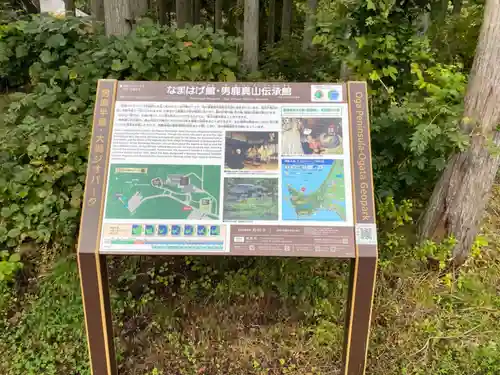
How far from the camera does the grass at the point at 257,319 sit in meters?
2.96

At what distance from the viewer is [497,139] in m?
3.14

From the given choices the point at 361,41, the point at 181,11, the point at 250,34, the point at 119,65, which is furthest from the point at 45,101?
the point at 181,11

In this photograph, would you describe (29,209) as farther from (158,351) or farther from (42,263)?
(158,351)

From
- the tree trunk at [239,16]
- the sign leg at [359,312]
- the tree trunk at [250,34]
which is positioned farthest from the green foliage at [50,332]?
the tree trunk at [239,16]

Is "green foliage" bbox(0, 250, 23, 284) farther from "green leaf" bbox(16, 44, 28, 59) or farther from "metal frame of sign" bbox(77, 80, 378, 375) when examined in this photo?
"green leaf" bbox(16, 44, 28, 59)

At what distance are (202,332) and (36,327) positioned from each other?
1134mm

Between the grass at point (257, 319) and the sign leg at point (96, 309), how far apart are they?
1.58 ft

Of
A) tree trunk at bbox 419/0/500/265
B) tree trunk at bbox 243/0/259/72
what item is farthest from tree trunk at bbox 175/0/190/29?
tree trunk at bbox 419/0/500/265

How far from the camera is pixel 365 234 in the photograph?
7.48ft

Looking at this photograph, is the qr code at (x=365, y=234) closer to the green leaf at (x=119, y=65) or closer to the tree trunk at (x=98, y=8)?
the green leaf at (x=119, y=65)

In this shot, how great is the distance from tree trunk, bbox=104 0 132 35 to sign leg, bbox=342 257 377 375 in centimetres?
469

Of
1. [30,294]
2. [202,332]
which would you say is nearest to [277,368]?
[202,332]

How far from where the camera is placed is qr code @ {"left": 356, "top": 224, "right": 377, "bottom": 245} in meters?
2.27

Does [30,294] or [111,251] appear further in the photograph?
[30,294]
